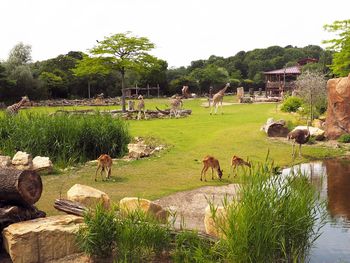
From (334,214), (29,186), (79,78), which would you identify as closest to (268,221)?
(334,214)

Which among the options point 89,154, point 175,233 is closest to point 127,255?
point 175,233

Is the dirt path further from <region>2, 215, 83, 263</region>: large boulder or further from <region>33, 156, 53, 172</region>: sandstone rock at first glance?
<region>33, 156, 53, 172</region>: sandstone rock

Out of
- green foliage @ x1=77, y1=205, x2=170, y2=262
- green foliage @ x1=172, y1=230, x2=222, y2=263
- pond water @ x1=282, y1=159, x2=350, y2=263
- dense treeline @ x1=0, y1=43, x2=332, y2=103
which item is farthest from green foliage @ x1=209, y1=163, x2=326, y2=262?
dense treeline @ x1=0, y1=43, x2=332, y2=103

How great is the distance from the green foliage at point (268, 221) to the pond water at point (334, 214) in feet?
1.57

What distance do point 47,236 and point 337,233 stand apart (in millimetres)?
5037

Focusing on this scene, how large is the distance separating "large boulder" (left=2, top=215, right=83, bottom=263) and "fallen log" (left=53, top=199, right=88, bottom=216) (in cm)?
37

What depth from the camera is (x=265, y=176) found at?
6.30 m

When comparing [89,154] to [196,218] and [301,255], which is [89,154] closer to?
[196,218]

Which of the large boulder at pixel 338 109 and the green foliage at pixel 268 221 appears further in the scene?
the large boulder at pixel 338 109

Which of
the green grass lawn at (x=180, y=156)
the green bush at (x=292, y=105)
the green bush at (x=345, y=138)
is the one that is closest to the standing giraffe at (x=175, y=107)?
the green grass lawn at (x=180, y=156)

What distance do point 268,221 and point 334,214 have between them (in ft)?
12.8

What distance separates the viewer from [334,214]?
9.27m

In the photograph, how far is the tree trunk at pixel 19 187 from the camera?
7.60 metres

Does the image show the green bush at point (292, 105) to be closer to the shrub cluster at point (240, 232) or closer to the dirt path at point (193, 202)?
the dirt path at point (193, 202)
